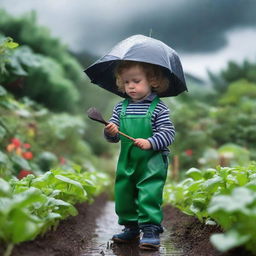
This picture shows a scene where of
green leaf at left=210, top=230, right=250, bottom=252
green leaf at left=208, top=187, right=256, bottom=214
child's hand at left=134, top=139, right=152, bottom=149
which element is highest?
child's hand at left=134, top=139, right=152, bottom=149

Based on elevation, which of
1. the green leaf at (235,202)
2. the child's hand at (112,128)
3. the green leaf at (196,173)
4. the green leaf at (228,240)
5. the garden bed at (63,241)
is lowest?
the green leaf at (228,240)

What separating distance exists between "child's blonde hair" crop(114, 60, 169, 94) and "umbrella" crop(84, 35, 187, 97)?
0.13ft

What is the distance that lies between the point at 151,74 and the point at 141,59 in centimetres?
28

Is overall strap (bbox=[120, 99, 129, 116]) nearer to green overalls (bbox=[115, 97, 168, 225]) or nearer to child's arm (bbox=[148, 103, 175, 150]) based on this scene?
green overalls (bbox=[115, 97, 168, 225])

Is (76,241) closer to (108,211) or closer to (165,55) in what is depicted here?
(165,55)

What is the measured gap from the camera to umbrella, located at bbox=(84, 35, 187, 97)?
332cm

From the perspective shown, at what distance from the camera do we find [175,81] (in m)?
3.59

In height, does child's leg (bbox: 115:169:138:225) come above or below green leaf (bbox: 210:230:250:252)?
above

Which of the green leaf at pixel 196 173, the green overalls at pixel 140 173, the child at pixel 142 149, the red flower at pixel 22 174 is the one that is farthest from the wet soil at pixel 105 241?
the red flower at pixel 22 174

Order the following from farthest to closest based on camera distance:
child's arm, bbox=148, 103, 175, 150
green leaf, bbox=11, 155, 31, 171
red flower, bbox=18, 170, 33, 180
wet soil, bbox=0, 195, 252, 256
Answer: red flower, bbox=18, 170, 33, 180
green leaf, bbox=11, 155, 31, 171
child's arm, bbox=148, 103, 175, 150
wet soil, bbox=0, 195, 252, 256

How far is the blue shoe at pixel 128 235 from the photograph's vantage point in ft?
11.6

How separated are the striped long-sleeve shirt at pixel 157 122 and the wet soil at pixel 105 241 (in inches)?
28.7

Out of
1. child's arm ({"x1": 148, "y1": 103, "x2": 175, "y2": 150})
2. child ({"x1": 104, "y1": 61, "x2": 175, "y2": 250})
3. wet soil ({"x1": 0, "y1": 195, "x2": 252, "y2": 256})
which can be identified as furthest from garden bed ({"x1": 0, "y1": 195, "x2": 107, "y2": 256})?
child's arm ({"x1": 148, "y1": 103, "x2": 175, "y2": 150})

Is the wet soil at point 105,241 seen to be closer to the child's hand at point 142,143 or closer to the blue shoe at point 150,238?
the blue shoe at point 150,238
